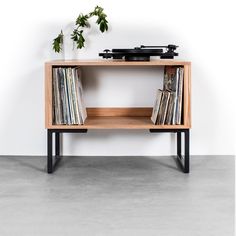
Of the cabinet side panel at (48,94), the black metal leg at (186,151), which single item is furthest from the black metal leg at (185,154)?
the cabinet side panel at (48,94)

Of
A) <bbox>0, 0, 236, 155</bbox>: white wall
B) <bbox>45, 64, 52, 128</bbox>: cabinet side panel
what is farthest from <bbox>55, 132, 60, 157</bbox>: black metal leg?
<bbox>45, 64, 52, 128</bbox>: cabinet side panel

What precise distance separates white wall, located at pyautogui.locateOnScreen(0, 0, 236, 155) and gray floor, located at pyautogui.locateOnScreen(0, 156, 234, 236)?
11 centimetres

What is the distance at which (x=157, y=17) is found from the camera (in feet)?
10.1

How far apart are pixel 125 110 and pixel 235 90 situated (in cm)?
69

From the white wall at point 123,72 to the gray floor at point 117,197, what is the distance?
0.11 meters

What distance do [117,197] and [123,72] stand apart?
1054 mm

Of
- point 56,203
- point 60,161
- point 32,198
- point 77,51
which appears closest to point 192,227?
point 56,203

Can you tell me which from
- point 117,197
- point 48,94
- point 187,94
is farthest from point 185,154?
point 48,94

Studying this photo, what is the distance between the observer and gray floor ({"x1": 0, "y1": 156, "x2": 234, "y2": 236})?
1879mm

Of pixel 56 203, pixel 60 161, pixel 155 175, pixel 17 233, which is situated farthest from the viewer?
pixel 60 161

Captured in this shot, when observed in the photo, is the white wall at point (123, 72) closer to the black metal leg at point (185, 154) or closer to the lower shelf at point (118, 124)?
the black metal leg at point (185, 154)

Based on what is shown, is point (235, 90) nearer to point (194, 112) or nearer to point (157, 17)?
point (194, 112)

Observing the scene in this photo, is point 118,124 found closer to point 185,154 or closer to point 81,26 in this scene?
point 185,154

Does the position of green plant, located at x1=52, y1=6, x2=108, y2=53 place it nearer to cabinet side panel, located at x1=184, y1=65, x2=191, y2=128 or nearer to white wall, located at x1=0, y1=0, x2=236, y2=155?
white wall, located at x1=0, y1=0, x2=236, y2=155
